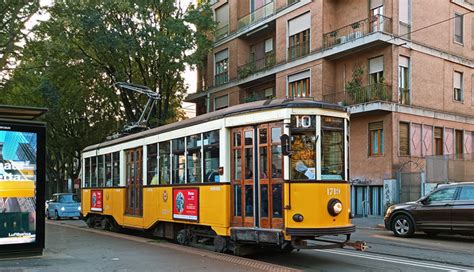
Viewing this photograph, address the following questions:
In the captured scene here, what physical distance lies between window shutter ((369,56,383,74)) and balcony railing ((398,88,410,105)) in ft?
4.88

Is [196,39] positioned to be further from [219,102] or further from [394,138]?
[394,138]

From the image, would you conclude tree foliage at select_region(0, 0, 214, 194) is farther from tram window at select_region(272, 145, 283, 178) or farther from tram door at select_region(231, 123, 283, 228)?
tram window at select_region(272, 145, 283, 178)

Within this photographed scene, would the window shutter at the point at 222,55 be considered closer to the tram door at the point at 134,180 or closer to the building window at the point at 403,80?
the building window at the point at 403,80

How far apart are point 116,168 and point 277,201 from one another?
8583 mm

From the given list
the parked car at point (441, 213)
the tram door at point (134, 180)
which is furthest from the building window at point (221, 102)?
the parked car at point (441, 213)

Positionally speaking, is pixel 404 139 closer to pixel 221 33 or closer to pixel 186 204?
pixel 186 204

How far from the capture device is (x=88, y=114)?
124 ft

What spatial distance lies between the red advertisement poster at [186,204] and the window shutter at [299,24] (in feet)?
63.8

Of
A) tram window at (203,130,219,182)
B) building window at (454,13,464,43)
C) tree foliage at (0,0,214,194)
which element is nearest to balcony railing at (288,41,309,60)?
tree foliage at (0,0,214,194)

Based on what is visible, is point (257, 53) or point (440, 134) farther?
point (257, 53)

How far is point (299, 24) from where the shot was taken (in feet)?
99.7

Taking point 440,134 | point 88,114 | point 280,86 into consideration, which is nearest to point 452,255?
point 440,134

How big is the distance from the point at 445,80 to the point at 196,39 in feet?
48.0

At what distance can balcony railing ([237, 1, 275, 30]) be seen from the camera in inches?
1317
